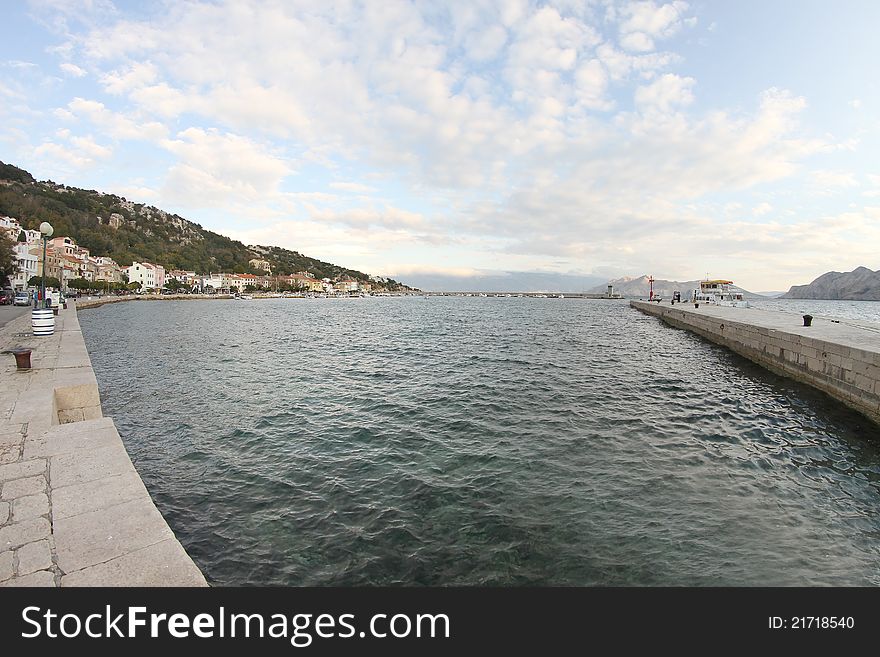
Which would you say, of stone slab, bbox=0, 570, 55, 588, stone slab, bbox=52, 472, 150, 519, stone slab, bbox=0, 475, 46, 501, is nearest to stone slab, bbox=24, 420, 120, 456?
stone slab, bbox=0, 475, 46, 501

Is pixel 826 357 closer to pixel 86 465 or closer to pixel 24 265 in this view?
pixel 86 465

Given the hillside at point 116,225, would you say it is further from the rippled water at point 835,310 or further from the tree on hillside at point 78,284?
the rippled water at point 835,310

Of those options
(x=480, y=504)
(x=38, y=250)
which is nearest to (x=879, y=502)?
(x=480, y=504)

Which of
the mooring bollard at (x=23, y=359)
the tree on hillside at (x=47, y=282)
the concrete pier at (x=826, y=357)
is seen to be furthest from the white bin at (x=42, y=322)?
the tree on hillside at (x=47, y=282)

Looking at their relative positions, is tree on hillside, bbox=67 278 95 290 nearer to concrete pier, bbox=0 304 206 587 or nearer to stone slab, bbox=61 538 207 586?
concrete pier, bbox=0 304 206 587

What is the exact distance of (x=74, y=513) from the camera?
3914mm

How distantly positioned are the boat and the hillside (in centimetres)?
13140

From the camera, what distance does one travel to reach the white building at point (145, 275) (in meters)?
112

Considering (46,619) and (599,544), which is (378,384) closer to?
(599,544)

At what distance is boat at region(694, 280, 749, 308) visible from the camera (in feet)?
165

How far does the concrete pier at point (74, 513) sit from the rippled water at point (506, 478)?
134 cm

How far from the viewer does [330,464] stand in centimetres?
792

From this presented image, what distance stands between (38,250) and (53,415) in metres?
85.5

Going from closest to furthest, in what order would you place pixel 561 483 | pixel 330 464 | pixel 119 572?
pixel 119 572 → pixel 561 483 → pixel 330 464
